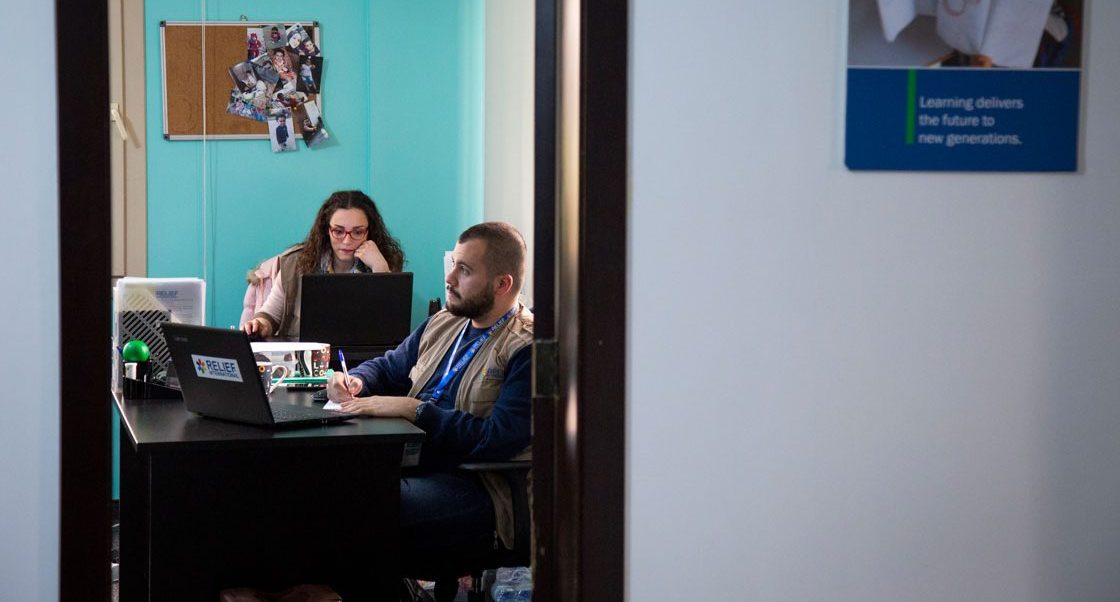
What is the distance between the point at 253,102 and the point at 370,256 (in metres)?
1.02

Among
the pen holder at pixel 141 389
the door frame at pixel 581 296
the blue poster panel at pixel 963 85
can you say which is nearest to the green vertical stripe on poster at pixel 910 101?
the blue poster panel at pixel 963 85

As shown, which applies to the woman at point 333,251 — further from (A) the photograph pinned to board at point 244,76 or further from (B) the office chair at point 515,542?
(B) the office chair at point 515,542

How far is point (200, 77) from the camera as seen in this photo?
5.38 meters

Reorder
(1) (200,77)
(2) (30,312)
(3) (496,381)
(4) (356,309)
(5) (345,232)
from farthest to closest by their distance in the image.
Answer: (1) (200,77) < (5) (345,232) < (4) (356,309) < (3) (496,381) < (2) (30,312)

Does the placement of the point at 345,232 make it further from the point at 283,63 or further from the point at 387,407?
the point at 387,407

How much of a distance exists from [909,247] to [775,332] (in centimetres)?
26

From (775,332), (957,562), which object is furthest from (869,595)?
(775,332)

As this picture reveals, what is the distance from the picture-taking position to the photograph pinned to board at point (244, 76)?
5.42 m

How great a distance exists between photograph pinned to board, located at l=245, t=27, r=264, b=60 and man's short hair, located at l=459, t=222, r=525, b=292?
2688 mm

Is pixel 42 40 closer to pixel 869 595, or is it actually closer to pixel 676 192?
pixel 676 192

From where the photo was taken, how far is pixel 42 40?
63.7 inches

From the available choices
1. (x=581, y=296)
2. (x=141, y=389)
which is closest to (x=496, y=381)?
(x=141, y=389)

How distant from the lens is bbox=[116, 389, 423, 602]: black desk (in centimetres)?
265

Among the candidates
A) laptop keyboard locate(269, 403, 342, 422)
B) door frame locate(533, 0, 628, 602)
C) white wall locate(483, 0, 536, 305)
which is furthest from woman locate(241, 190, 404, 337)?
door frame locate(533, 0, 628, 602)
